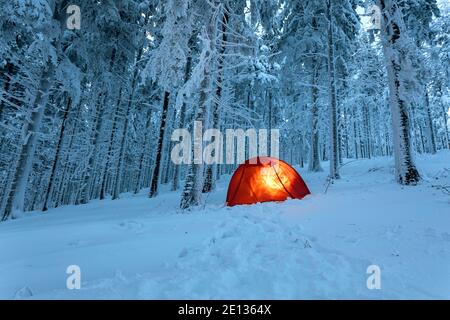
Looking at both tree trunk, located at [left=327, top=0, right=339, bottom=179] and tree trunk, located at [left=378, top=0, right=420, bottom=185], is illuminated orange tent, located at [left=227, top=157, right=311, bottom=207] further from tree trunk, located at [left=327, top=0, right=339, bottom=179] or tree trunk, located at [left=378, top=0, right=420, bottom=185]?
tree trunk, located at [left=327, top=0, right=339, bottom=179]

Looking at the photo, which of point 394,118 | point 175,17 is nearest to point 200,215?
point 175,17

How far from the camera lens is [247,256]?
3377mm

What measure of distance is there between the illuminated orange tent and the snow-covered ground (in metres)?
2.46

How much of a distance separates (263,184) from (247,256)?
525 cm

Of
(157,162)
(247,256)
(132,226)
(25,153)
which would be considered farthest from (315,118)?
(25,153)

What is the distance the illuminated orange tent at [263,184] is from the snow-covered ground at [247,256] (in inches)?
96.9

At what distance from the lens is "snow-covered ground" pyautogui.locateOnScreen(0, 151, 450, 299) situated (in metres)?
2.49

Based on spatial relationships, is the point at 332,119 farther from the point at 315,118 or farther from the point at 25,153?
the point at 25,153

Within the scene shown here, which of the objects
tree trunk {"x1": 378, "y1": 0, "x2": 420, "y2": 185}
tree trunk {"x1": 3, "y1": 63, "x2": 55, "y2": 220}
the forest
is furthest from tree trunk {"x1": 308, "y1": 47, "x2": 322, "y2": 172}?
tree trunk {"x1": 3, "y1": 63, "x2": 55, "y2": 220}

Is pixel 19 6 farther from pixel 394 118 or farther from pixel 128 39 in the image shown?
pixel 394 118

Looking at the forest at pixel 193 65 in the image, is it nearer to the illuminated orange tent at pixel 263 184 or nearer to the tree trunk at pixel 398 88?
the tree trunk at pixel 398 88

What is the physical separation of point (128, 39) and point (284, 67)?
9.16 metres

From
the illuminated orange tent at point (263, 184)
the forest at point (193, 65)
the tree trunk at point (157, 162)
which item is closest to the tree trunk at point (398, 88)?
the forest at point (193, 65)

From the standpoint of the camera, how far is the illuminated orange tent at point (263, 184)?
8367 mm
